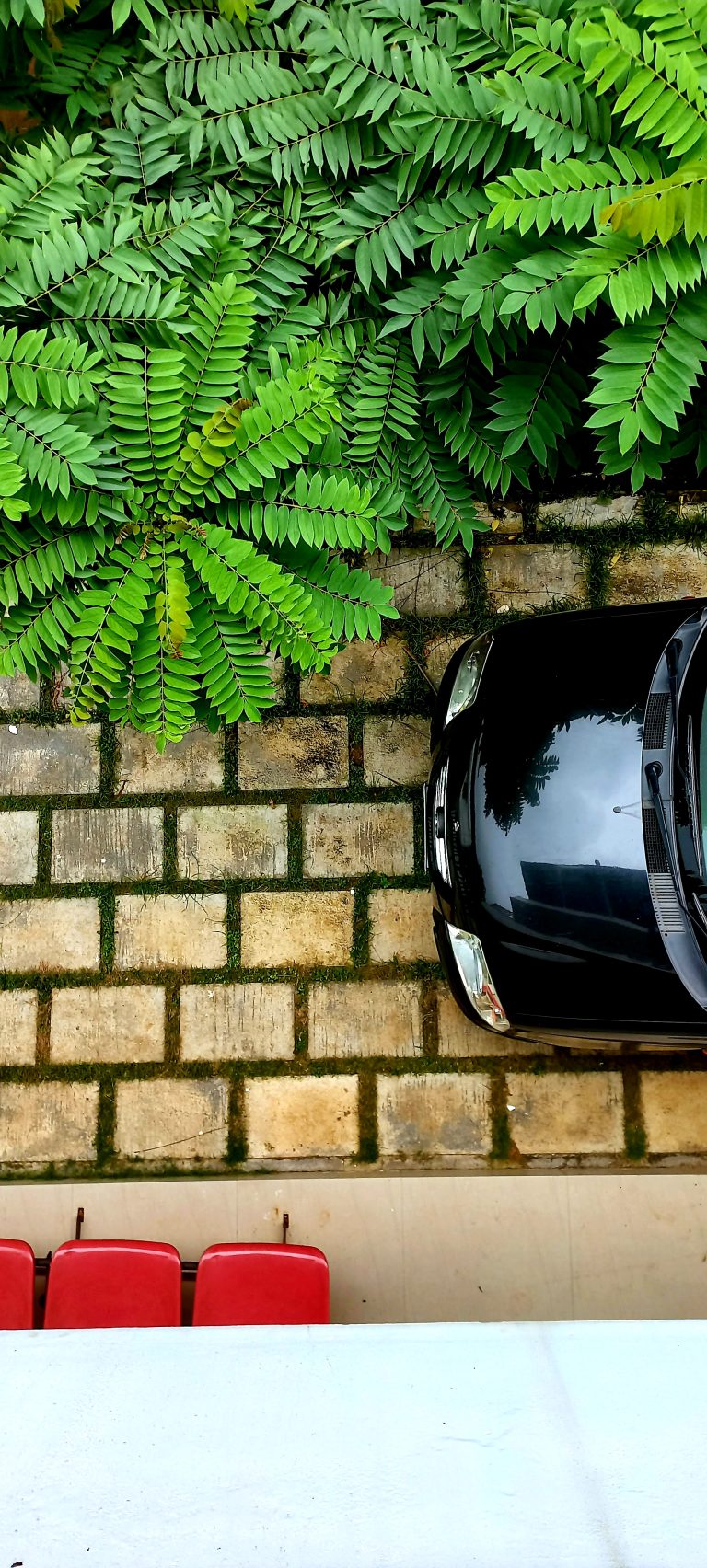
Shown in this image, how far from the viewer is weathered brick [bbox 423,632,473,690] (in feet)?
13.1

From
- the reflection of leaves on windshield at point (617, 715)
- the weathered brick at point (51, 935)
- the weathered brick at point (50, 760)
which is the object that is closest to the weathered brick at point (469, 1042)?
the reflection of leaves on windshield at point (617, 715)

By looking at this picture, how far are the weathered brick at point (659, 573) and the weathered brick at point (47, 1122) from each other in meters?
3.24

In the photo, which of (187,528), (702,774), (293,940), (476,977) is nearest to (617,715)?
(702,774)

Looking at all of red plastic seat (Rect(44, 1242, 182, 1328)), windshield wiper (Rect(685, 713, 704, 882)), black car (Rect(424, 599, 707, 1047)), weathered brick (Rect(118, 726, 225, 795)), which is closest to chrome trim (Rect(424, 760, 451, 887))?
black car (Rect(424, 599, 707, 1047))

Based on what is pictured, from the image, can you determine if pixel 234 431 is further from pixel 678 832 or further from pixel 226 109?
pixel 678 832

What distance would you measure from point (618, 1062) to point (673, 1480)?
63.8 inches

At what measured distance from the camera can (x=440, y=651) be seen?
3.99m

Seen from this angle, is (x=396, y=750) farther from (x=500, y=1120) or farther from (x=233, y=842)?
(x=500, y=1120)

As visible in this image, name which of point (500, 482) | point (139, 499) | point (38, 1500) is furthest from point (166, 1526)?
point (500, 482)

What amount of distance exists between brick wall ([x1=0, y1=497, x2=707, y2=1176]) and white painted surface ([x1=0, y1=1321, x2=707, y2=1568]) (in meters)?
1.00

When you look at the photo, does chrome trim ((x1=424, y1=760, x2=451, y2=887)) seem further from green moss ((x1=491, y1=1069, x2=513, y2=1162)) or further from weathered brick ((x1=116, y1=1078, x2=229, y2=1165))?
A: weathered brick ((x1=116, y1=1078, x2=229, y2=1165))

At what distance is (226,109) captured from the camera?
3145 millimetres

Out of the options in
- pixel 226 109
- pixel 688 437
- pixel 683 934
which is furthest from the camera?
pixel 688 437

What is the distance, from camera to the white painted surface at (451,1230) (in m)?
3.59
